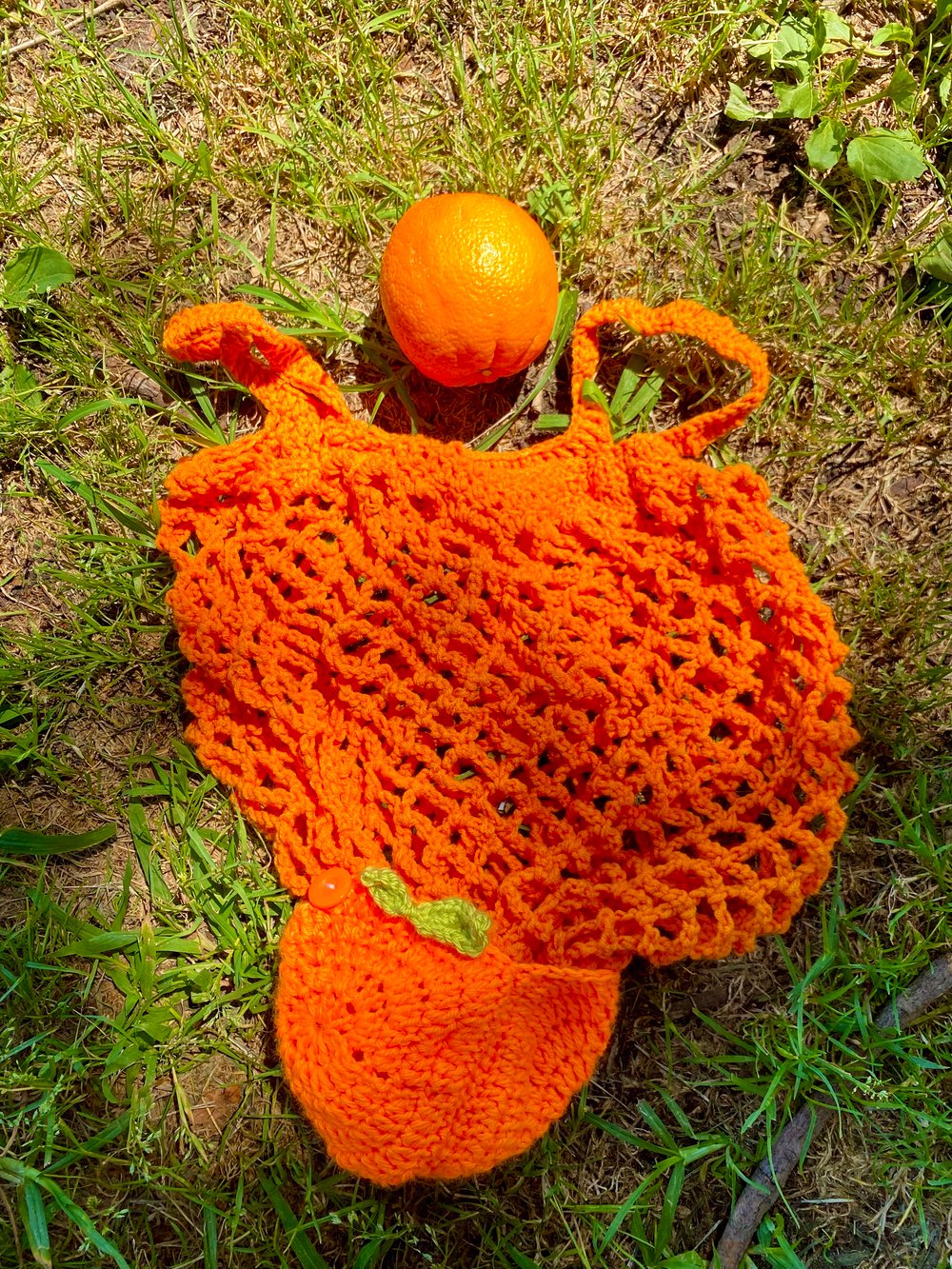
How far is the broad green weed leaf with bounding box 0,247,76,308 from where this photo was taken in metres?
1.21

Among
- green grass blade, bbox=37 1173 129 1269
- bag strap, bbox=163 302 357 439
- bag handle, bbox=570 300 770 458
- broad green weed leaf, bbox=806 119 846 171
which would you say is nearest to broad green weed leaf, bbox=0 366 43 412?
bag strap, bbox=163 302 357 439

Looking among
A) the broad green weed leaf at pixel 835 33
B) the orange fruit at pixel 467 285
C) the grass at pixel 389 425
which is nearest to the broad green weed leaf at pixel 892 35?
the broad green weed leaf at pixel 835 33

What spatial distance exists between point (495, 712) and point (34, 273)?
843 millimetres

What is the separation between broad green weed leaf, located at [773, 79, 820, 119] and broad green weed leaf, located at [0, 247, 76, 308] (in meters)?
0.95

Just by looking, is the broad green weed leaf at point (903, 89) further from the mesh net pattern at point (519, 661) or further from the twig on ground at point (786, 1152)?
the twig on ground at point (786, 1152)

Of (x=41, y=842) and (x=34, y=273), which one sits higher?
(x=34, y=273)

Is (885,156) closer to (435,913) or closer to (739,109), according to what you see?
(739,109)

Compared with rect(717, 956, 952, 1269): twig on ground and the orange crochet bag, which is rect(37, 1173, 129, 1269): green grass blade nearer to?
the orange crochet bag

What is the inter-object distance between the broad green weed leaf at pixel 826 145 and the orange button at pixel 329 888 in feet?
3.48

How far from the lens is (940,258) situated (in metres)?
1.18

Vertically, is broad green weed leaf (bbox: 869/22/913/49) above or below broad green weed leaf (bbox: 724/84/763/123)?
above

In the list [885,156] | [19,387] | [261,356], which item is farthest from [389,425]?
[885,156]

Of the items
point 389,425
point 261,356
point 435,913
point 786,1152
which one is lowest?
point 786,1152

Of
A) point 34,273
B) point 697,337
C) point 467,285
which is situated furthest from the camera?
point 34,273
